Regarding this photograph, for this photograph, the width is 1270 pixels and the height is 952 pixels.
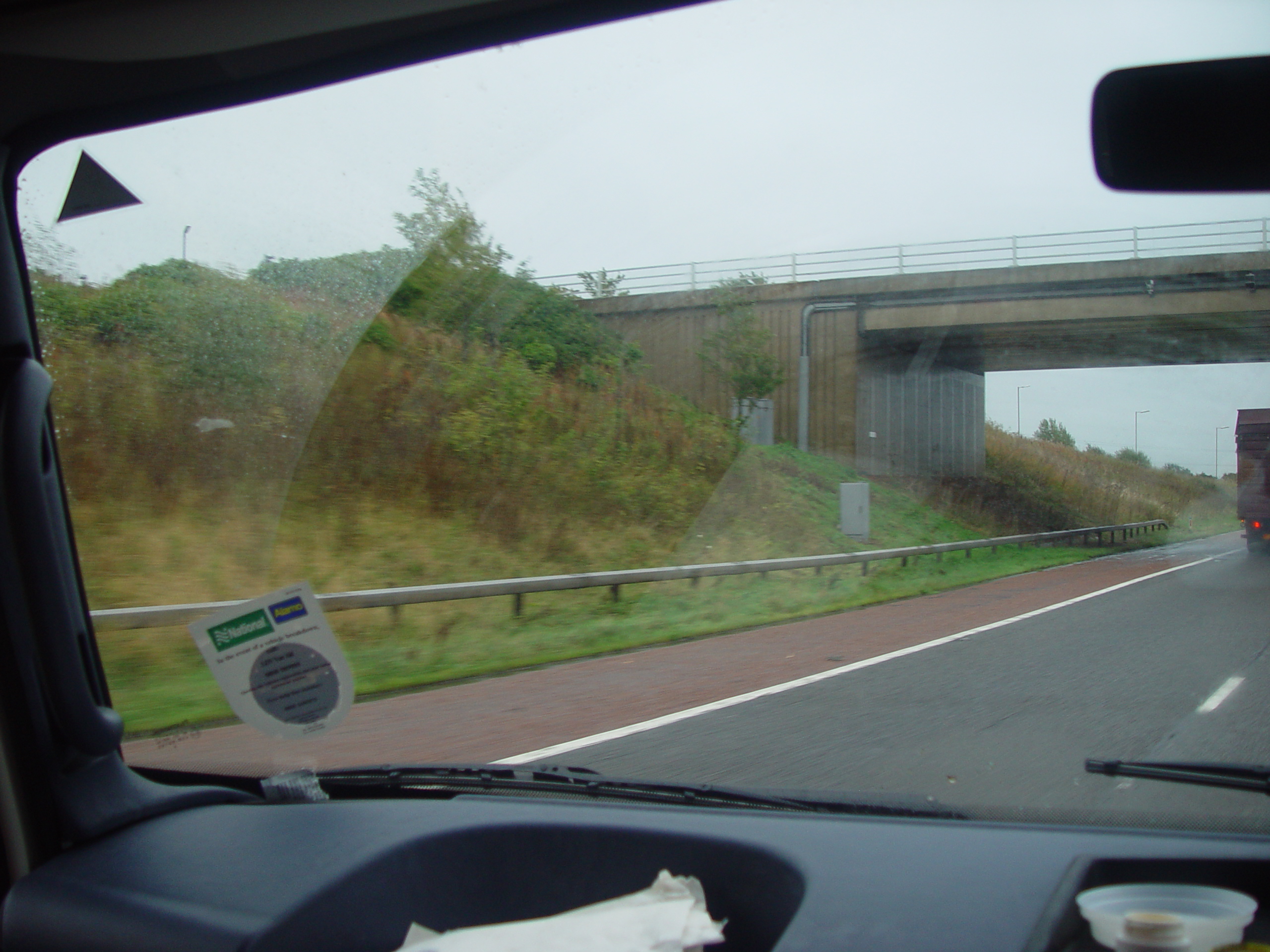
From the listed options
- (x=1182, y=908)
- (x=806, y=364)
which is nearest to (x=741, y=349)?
(x=806, y=364)

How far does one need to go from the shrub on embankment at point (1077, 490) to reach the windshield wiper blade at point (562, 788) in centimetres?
241

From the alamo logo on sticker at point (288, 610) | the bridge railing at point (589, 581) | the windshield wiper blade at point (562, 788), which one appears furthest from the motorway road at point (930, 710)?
the alamo logo on sticker at point (288, 610)

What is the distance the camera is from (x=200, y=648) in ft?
9.79

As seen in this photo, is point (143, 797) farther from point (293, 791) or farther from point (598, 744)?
point (598, 744)

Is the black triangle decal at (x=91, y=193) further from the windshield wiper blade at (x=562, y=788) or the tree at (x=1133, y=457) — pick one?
the tree at (x=1133, y=457)

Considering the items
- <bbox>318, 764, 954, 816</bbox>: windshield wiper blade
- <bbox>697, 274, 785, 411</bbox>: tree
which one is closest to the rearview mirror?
<bbox>318, 764, 954, 816</bbox>: windshield wiper blade

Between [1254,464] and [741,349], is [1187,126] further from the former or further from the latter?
[741,349]

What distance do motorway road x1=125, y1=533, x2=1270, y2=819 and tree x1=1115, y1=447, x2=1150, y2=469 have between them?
103cm

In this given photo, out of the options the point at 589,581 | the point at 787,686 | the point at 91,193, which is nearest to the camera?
the point at 91,193

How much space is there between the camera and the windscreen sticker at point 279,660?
2953 mm

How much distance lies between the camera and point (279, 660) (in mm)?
2984

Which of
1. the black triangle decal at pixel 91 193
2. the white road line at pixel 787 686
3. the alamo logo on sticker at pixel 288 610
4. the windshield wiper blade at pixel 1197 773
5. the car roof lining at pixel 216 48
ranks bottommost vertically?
the white road line at pixel 787 686

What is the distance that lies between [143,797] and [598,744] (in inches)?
A: 93.5

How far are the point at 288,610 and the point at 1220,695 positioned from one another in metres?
3.94
